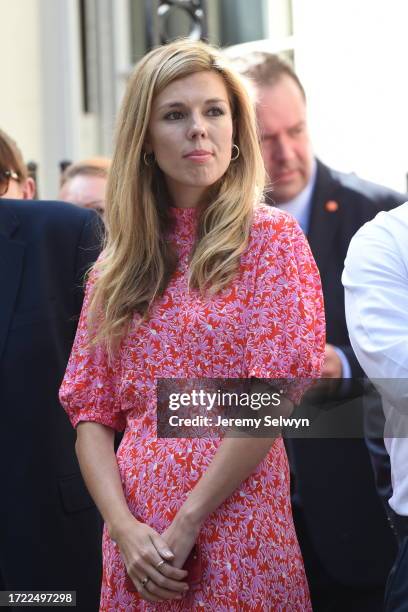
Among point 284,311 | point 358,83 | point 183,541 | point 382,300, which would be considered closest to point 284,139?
point 284,311

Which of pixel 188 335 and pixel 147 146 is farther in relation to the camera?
pixel 147 146

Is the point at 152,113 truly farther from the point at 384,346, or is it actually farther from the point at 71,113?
the point at 71,113

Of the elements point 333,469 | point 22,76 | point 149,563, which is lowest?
point 333,469

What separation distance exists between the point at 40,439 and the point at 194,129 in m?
1.03

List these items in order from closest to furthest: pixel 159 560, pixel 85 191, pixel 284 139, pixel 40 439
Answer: pixel 159 560 → pixel 40 439 → pixel 284 139 → pixel 85 191

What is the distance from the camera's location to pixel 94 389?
2.91 metres

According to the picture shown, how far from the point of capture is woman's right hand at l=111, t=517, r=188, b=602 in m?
2.63

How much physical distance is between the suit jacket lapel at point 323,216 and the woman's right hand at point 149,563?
1249 mm

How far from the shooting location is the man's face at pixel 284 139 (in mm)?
3750

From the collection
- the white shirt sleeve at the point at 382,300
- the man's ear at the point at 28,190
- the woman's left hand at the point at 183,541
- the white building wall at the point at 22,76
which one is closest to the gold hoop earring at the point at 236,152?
the white shirt sleeve at the point at 382,300

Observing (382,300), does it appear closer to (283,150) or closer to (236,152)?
(236,152)

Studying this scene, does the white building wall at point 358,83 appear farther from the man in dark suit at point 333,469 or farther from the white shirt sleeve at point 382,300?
the white shirt sleeve at point 382,300

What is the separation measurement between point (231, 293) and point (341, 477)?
0.92 metres

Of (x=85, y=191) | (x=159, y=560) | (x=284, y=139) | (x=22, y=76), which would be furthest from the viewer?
(x=22, y=76)
